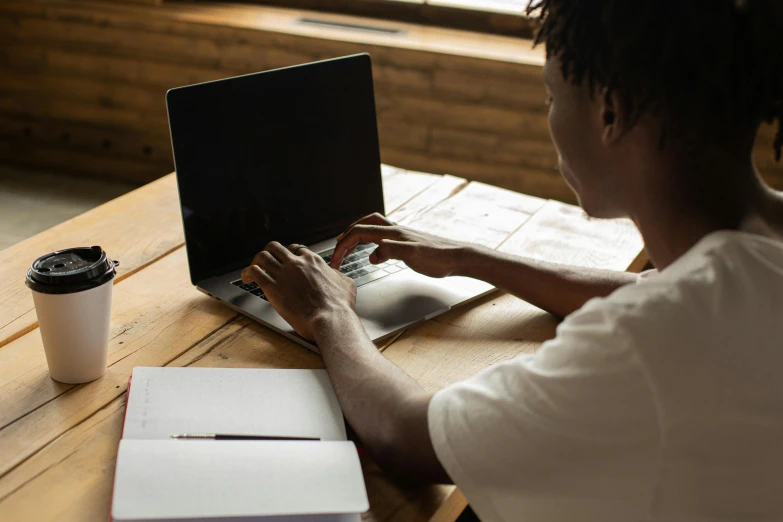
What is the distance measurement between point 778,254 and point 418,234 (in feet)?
2.10

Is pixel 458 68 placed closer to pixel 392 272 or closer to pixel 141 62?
pixel 141 62

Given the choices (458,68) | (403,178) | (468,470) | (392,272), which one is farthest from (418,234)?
(458,68)

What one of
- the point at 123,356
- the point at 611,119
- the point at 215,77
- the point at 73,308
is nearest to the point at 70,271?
the point at 73,308

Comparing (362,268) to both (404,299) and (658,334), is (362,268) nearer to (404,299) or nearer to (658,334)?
(404,299)

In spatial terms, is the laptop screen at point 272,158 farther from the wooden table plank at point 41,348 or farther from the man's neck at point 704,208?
the man's neck at point 704,208

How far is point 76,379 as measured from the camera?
3.05 ft

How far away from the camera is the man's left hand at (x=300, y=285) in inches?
40.6

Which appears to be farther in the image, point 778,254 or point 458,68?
point 458,68

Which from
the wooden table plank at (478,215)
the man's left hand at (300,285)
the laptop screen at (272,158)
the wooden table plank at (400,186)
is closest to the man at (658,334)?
the man's left hand at (300,285)

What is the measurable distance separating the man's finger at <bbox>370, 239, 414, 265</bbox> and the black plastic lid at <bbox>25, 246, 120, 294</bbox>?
42cm

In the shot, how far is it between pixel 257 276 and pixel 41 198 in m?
2.13

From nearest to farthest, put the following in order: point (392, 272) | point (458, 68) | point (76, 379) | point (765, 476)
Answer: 1. point (765, 476)
2. point (76, 379)
3. point (392, 272)
4. point (458, 68)

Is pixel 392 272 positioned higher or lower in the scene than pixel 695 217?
lower

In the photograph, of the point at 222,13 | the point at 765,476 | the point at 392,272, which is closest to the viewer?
the point at 765,476
